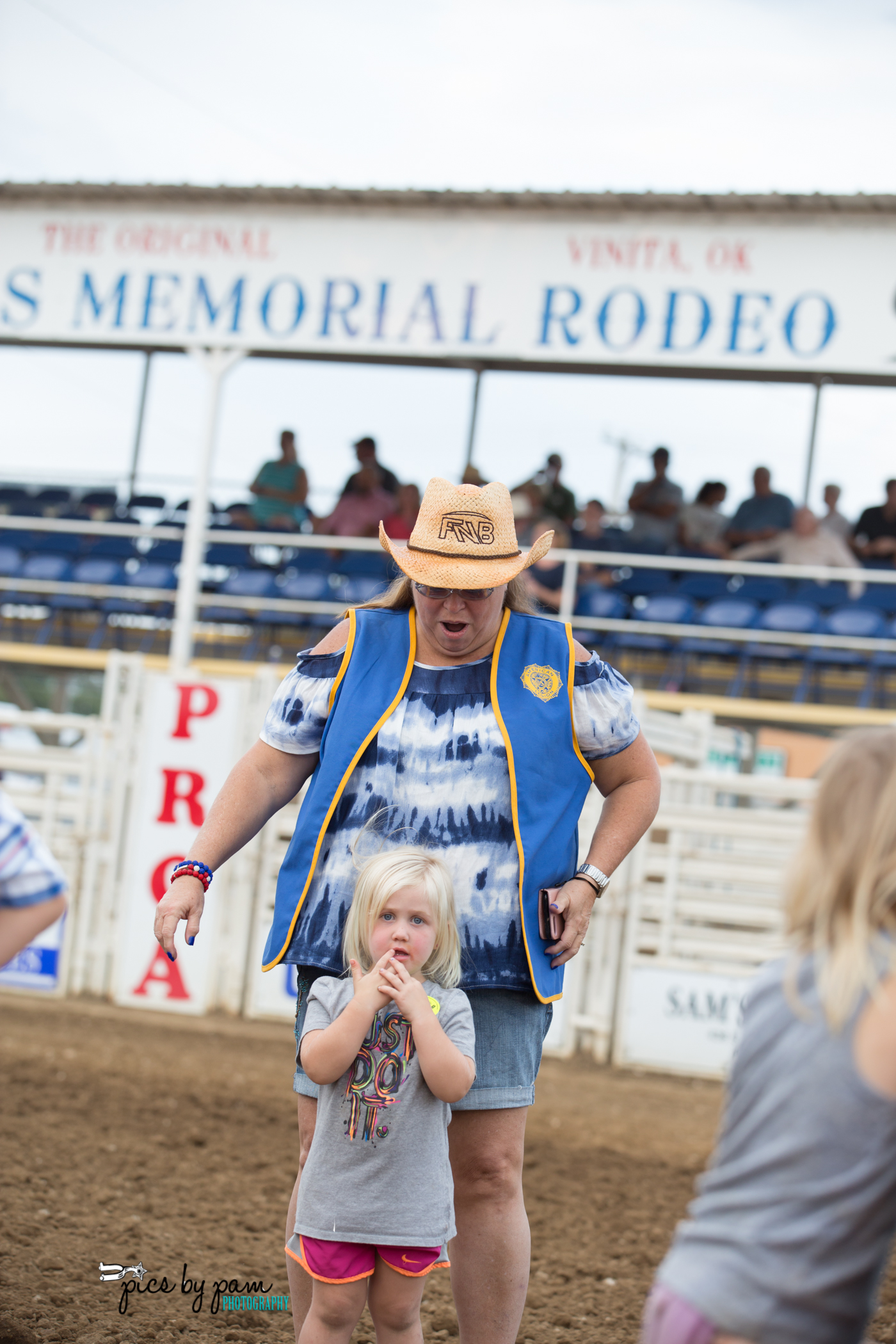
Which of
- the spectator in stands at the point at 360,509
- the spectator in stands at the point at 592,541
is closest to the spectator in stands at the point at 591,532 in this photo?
the spectator in stands at the point at 592,541

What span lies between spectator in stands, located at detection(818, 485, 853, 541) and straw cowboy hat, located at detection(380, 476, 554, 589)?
31.1 ft

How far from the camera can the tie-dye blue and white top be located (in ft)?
8.52

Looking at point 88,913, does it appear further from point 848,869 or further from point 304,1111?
Answer: point 848,869

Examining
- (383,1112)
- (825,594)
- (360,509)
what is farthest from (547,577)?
(383,1112)

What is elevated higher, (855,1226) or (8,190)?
(8,190)

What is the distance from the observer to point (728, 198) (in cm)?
931

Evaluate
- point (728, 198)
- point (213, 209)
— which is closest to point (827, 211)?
point (728, 198)

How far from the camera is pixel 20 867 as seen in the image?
2025 mm

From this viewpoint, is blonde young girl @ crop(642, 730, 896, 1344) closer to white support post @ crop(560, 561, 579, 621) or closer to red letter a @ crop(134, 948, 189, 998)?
red letter a @ crop(134, 948, 189, 998)

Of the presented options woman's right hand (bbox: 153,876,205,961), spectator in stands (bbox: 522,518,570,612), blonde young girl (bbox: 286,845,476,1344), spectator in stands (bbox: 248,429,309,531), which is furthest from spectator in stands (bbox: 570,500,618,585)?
blonde young girl (bbox: 286,845,476,1344)

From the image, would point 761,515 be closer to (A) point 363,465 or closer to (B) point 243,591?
(A) point 363,465

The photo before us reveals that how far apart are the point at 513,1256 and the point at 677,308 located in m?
7.83

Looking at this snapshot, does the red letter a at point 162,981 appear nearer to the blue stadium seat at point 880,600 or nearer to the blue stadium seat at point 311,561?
the blue stadium seat at point 311,561

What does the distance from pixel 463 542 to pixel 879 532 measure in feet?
32.2
